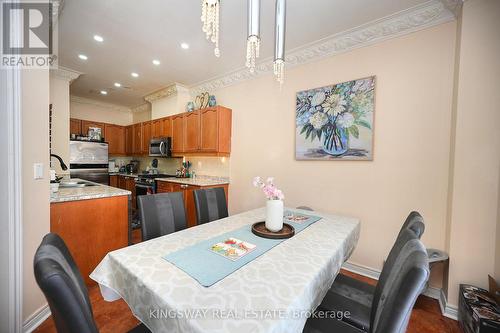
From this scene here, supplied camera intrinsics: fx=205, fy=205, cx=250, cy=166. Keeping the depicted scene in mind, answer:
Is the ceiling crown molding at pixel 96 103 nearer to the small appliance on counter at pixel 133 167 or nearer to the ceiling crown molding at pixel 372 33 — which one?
the small appliance on counter at pixel 133 167

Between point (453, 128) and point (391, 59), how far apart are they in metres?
0.90

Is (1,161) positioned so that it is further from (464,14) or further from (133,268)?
(464,14)

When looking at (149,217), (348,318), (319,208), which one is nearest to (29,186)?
(149,217)

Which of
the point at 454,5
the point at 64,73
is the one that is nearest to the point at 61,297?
the point at 454,5

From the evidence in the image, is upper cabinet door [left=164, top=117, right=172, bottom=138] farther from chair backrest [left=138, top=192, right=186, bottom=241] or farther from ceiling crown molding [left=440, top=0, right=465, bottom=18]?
ceiling crown molding [left=440, top=0, right=465, bottom=18]

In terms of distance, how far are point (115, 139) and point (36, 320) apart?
15.2ft

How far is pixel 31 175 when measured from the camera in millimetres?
1439

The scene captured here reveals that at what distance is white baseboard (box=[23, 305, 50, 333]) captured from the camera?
4.63ft

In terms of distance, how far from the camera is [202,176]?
4070 mm

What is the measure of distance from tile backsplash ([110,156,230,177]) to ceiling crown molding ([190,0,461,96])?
5.34 feet

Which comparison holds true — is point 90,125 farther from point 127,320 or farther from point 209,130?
point 127,320

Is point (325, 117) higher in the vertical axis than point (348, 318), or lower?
higher

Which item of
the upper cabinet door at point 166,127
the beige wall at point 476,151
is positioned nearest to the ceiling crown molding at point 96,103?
the upper cabinet door at point 166,127

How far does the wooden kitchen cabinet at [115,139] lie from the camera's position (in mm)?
5180
